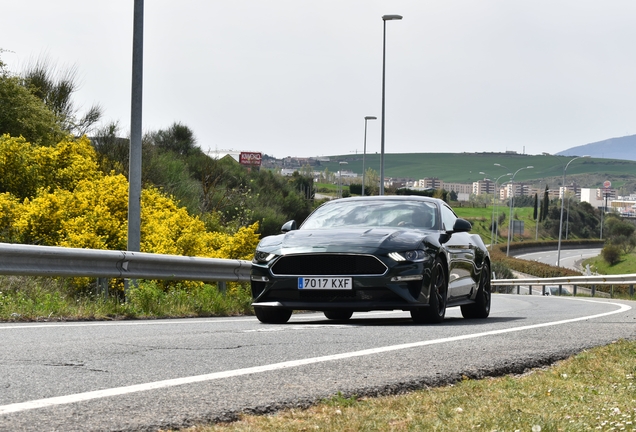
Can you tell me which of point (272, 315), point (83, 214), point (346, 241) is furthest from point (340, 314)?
point (83, 214)

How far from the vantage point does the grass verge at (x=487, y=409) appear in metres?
4.57

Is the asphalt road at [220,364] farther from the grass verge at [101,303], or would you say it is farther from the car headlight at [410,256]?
the grass verge at [101,303]

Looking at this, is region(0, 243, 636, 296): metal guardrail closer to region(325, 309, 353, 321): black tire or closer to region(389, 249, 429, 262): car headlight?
region(325, 309, 353, 321): black tire

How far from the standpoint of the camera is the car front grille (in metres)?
10.5

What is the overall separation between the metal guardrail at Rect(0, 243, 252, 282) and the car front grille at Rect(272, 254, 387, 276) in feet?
9.93

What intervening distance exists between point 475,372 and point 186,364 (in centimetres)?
193

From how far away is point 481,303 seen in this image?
43.3ft

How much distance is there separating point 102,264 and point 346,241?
360 cm

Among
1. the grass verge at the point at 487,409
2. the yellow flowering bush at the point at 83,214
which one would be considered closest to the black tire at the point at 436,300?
the grass verge at the point at 487,409

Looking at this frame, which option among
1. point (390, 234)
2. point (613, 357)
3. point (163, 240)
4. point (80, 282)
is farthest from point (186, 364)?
point (163, 240)

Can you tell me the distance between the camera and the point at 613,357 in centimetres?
774

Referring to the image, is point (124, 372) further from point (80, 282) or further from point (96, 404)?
point (80, 282)

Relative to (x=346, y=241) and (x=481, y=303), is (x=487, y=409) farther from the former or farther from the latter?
(x=481, y=303)

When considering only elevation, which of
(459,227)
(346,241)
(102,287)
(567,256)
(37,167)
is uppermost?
(37,167)
